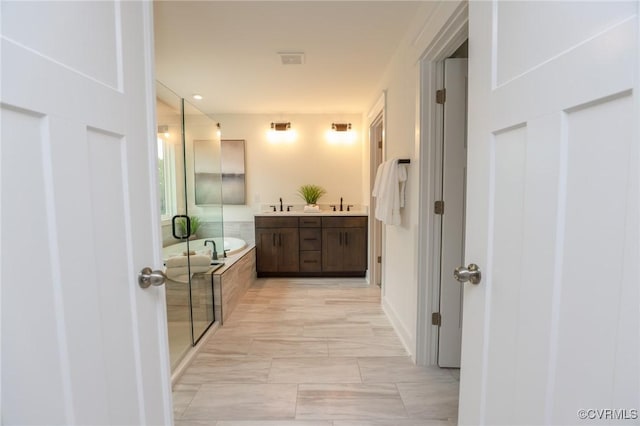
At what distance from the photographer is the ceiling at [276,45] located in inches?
69.0

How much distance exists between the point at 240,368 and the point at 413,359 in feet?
3.87

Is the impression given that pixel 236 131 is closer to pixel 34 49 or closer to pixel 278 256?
pixel 278 256

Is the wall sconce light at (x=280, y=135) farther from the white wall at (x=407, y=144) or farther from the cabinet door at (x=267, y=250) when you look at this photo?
the white wall at (x=407, y=144)

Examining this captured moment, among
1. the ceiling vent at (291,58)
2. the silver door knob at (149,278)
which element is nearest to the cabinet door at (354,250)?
the ceiling vent at (291,58)

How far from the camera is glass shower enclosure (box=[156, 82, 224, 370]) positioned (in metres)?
2.16

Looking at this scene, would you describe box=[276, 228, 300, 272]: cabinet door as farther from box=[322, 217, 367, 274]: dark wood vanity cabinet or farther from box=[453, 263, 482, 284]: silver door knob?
box=[453, 263, 482, 284]: silver door knob

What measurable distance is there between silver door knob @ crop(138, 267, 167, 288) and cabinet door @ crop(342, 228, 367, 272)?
121 inches

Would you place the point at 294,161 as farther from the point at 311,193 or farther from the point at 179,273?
the point at 179,273

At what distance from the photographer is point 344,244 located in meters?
3.85

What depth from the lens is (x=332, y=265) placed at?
12.7 feet

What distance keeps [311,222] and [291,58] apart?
6.77 feet
